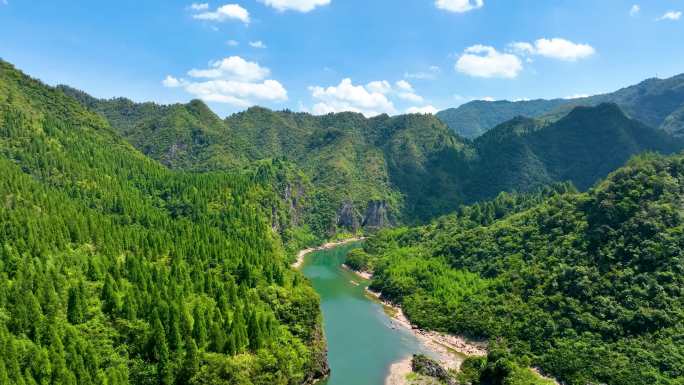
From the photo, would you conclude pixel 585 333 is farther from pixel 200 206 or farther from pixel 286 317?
pixel 200 206

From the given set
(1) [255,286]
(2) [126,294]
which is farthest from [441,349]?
(2) [126,294]

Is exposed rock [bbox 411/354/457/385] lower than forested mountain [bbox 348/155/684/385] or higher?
lower

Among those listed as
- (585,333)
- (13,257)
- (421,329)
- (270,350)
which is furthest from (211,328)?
(585,333)

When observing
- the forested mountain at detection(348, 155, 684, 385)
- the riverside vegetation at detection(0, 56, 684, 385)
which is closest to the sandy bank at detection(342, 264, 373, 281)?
the riverside vegetation at detection(0, 56, 684, 385)

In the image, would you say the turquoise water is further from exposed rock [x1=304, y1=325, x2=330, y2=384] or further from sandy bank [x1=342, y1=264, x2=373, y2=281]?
sandy bank [x1=342, y1=264, x2=373, y2=281]

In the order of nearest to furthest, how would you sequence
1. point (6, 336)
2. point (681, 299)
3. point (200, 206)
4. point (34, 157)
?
1. point (6, 336)
2. point (681, 299)
3. point (34, 157)
4. point (200, 206)

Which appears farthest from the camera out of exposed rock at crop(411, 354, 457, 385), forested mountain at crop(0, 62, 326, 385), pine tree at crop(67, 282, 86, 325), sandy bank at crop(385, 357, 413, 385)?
sandy bank at crop(385, 357, 413, 385)
